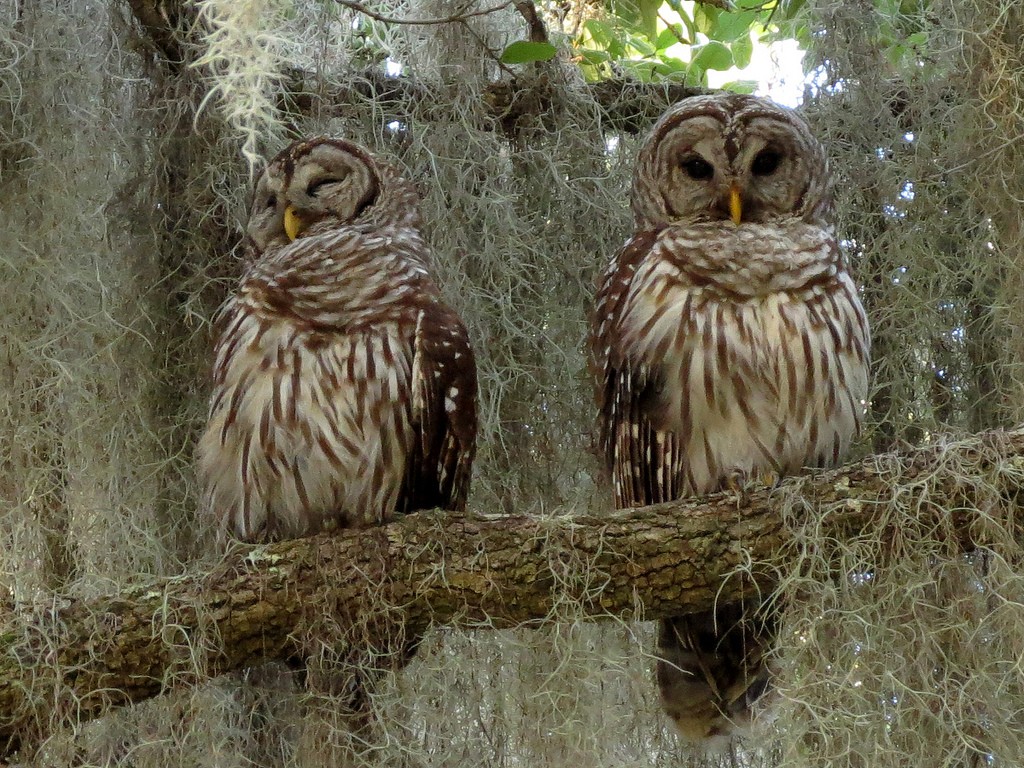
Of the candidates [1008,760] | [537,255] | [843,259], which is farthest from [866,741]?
[537,255]

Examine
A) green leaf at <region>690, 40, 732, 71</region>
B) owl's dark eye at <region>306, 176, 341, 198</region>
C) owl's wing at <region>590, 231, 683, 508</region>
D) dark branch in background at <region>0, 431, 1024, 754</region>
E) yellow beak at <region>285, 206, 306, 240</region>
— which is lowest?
dark branch in background at <region>0, 431, 1024, 754</region>

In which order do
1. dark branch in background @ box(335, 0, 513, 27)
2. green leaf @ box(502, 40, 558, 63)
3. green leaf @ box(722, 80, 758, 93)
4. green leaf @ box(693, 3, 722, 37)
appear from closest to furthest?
1. dark branch in background @ box(335, 0, 513, 27)
2. green leaf @ box(502, 40, 558, 63)
3. green leaf @ box(693, 3, 722, 37)
4. green leaf @ box(722, 80, 758, 93)

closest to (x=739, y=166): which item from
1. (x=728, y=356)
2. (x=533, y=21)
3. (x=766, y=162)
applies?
(x=766, y=162)

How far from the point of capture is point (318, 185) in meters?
3.70

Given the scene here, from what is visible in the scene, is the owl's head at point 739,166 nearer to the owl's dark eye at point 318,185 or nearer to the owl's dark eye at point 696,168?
the owl's dark eye at point 696,168

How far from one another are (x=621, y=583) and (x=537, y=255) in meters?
1.36

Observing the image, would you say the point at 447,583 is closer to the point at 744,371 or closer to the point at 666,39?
the point at 744,371

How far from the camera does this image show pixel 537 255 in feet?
13.2

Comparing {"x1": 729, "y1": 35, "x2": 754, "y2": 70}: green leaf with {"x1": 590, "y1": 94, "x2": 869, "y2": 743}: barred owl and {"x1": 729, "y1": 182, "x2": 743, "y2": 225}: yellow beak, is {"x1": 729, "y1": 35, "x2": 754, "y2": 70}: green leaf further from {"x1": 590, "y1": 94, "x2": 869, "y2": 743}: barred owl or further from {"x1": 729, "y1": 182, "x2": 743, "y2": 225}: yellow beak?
{"x1": 729, "y1": 182, "x2": 743, "y2": 225}: yellow beak

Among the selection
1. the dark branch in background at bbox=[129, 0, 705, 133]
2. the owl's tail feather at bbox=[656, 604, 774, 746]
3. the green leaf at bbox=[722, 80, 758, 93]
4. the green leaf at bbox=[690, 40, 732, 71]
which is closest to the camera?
the owl's tail feather at bbox=[656, 604, 774, 746]

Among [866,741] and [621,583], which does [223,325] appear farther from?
[866,741]

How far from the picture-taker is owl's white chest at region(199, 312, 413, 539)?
11.1 ft

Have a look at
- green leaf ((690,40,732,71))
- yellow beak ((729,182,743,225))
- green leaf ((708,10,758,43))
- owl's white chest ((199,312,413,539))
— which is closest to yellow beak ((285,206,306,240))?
owl's white chest ((199,312,413,539))

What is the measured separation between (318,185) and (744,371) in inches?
48.6
